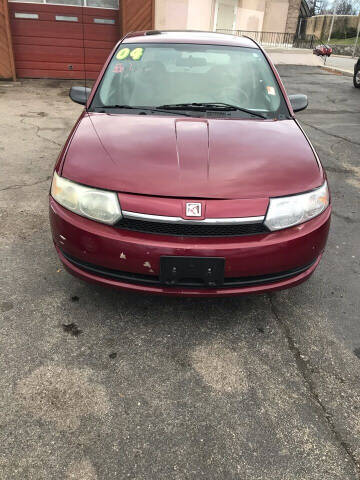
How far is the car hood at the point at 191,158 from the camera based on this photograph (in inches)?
81.3

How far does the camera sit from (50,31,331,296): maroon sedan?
1.99 metres

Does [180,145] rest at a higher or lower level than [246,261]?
higher

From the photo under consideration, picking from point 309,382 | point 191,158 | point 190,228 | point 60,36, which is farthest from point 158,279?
point 60,36

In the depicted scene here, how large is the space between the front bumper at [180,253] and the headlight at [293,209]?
0.14ft

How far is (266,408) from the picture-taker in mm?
1864

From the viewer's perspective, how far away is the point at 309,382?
2012 mm

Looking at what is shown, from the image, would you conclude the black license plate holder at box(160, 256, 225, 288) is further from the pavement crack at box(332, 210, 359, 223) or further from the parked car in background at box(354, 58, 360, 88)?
the parked car in background at box(354, 58, 360, 88)

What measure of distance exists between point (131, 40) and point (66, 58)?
8.29 metres

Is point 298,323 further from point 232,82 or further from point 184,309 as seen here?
point 232,82

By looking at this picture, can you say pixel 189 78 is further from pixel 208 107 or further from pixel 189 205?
pixel 189 205

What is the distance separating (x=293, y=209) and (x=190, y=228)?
1.86ft

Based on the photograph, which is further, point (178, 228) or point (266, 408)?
point (178, 228)

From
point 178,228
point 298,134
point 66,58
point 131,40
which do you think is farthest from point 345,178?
point 66,58

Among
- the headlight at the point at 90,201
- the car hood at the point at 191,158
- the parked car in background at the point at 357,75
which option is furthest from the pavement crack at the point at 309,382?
the parked car in background at the point at 357,75
